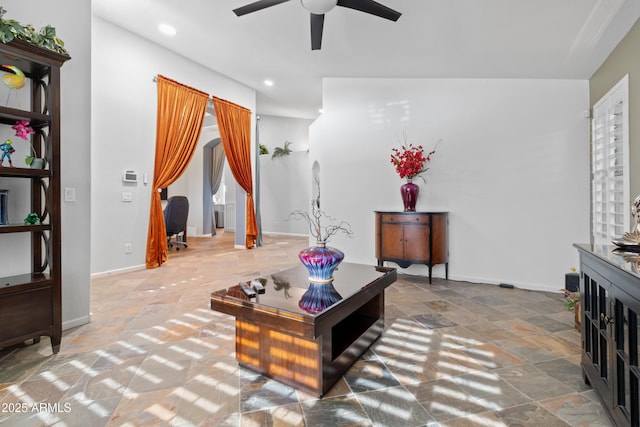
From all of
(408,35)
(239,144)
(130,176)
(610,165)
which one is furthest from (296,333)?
(239,144)

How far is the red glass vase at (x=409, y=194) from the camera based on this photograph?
4.05 meters

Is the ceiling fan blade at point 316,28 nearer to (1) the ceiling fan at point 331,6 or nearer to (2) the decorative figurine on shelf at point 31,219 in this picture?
(1) the ceiling fan at point 331,6

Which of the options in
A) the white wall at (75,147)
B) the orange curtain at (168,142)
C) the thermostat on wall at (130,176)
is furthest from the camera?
the orange curtain at (168,142)

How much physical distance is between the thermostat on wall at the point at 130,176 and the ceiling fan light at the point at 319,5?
3.15m

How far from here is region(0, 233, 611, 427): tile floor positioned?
4.73 feet

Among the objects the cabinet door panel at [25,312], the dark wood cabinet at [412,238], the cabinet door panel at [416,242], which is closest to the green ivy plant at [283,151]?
the dark wood cabinet at [412,238]

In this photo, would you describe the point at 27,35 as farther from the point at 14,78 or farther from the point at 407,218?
the point at 407,218

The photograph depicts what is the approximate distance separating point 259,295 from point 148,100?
12.8 feet

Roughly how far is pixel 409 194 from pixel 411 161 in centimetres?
43

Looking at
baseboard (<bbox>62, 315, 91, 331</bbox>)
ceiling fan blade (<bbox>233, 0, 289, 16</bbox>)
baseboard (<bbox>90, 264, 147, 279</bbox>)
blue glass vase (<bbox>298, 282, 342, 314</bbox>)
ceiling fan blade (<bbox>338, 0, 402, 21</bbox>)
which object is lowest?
baseboard (<bbox>62, 315, 91, 331</bbox>)

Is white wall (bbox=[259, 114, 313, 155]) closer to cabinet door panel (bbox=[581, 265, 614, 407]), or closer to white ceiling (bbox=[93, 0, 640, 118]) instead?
white ceiling (bbox=[93, 0, 640, 118])

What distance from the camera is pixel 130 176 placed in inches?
168

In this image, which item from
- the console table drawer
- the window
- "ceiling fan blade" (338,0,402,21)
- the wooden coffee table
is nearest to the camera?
the wooden coffee table

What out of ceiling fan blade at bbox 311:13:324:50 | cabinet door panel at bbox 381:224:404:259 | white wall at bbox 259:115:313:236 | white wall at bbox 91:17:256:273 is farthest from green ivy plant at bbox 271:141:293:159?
ceiling fan blade at bbox 311:13:324:50
